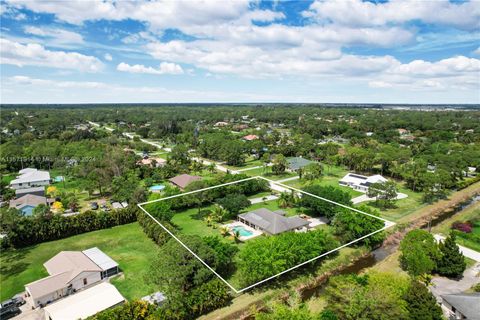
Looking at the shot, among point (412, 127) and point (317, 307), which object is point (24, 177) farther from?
point (412, 127)

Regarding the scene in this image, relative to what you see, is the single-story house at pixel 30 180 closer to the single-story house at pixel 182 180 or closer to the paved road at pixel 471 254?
the single-story house at pixel 182 180

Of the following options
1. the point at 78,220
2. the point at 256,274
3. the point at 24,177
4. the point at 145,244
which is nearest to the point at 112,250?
the point at 145,244

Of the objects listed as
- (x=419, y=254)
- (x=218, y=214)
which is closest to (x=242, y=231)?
(x=218, y=214)

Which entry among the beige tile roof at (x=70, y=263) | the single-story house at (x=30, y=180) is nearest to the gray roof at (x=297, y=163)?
the beige tile roof at (x=70, y=263)

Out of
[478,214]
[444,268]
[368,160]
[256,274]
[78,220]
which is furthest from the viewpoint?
[368,160]

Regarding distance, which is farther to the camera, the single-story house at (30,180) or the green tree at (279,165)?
the green tree at (279,165)

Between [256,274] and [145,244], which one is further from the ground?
[256,274]
